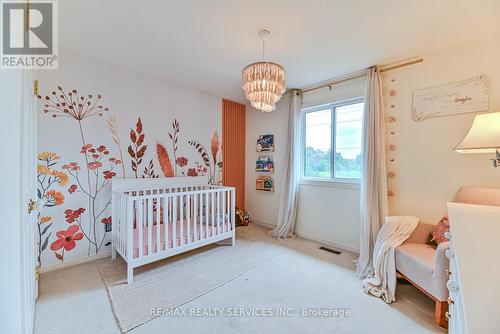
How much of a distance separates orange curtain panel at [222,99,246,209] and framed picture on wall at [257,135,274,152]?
41 cm

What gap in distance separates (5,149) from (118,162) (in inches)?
77.6

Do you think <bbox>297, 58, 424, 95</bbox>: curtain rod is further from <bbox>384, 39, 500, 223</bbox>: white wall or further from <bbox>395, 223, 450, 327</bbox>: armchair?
<bbox>395, 223, 450, 327</bbox>: armchair

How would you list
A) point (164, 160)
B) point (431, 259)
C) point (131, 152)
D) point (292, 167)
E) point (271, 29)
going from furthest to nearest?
1. point (292, 167)
2. point (164, 160)
3. point (131, 152)
4. point (271, 29)
5. point (431, 259)

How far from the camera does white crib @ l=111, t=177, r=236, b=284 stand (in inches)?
82.3

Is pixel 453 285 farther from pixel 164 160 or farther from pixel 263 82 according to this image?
pixel 164 160

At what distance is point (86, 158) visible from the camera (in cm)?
247

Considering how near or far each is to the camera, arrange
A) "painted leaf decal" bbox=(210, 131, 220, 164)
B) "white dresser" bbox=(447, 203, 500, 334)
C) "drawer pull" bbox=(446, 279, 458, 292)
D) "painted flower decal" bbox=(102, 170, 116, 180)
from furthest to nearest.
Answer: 1. "painted leaf decal" bbox=(210, 131, 220, 164)
2. "painted flower decal" bbox=(102, 170, 116, 180)
3. "drawer pull" bbox=(446, 279, 458, 292)
4. "white dresser" bbox=(447, 203, 500, 334)

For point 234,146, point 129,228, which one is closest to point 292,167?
point 234,146

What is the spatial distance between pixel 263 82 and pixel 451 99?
1974 millimetres

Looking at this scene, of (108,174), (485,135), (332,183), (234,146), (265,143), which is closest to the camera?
(485,135)

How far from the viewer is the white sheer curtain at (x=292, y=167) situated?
10.9 feet

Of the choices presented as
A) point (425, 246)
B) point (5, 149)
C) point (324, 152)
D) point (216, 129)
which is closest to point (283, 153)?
point (324, 152)

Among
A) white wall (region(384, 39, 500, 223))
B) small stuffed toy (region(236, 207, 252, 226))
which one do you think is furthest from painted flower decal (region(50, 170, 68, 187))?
white wall (region(384, 39, 500, 223))

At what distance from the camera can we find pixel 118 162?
2707mm
